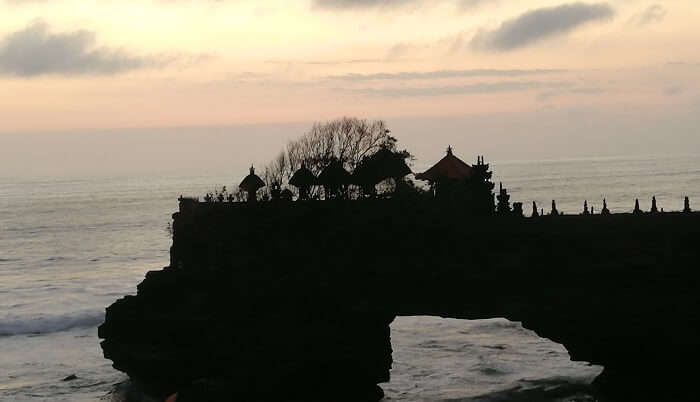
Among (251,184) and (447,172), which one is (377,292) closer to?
(251,184)

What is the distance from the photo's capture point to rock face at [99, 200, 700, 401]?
39.2 metres

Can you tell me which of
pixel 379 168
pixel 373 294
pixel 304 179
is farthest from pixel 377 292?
pixel 379 168

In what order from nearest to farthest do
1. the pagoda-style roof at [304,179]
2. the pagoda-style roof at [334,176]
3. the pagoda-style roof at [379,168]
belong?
the pagoda-style roof at [334,176] < the pagoda-style roof at [304,179] < the pagoda-style roof at [379,168]

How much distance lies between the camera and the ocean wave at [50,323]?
69.1 m

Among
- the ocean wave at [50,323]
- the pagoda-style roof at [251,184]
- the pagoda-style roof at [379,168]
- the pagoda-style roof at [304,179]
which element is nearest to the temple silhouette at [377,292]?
the pagoda-style roof at [251,184]

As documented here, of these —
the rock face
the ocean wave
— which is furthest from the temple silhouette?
the ocean wave

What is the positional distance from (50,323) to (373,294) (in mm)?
37142

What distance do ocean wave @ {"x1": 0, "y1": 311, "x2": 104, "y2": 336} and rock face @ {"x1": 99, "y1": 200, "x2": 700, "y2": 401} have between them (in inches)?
1045

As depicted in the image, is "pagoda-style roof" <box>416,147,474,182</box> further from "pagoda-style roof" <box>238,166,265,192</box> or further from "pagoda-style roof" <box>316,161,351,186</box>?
"pagoda-style roof" <box>238,166,265,192</box>

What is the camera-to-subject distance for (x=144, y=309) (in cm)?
4356

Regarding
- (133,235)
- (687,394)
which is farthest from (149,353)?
(133,235)

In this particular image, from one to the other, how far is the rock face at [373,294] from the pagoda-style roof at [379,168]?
523 centimetres

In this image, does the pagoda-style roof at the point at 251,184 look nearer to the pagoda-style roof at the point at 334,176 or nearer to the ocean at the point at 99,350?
the pagoda-style roof at the point at 334,176

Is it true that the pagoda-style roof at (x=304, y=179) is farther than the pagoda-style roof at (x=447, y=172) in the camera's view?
No
